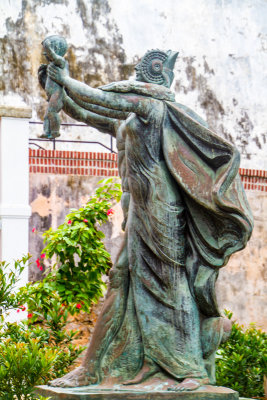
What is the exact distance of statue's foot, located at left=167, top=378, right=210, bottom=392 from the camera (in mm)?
5586

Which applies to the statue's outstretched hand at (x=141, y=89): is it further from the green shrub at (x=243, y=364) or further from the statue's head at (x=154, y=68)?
the green shrub at (x=243, y=364)

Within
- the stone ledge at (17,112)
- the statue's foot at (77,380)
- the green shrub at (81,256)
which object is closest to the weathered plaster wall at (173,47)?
the stone ledge at (17,112)

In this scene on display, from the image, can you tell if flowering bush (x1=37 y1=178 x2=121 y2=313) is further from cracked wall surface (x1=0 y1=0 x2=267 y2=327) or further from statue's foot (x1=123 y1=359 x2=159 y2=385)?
cracked wall surface (x1=0 y1=0 x2=267 y2=327)

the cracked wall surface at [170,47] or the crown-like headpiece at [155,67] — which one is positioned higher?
the cracked wall surface at [170,47]

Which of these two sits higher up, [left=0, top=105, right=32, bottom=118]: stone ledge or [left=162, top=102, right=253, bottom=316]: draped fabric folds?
→ [left=0, top=105, right=32, bottom=118]: stone ledge

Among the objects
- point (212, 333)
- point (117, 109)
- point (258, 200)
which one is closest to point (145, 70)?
point (117, 109)

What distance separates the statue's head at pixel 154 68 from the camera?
597cm

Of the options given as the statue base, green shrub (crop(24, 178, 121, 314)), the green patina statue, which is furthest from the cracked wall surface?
the statue base

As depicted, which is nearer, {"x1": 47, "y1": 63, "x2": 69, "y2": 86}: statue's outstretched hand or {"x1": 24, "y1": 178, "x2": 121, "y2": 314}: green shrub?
{"x1": 47, "y1": 63, "x2": 69, "y2": 86}: statue's outstretched hand

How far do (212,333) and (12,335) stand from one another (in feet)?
5.20

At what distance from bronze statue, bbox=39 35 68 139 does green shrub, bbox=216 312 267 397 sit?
3.24 metres

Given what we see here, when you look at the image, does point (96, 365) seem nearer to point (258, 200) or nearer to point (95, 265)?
point (95, 265)

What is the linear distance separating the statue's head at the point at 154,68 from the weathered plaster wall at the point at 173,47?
11.2m

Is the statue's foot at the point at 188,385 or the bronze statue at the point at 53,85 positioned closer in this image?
the statue's foot at the point at 188,385
